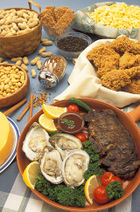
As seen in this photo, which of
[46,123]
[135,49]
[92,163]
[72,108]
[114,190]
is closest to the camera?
[114,190]

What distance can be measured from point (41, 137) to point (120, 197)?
2.51 feet

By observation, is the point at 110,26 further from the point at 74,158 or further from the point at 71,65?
the point at 74,158

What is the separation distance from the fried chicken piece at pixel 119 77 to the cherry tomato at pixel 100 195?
3.49 ft

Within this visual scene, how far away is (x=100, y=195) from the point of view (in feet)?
4.27

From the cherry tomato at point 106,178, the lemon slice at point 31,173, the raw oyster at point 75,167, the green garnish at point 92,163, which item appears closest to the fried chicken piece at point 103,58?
the green garnish at point 92,163

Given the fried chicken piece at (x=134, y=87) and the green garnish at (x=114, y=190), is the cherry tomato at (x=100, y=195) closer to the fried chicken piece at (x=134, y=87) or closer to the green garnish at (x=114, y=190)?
the green garnish at (x=114, y=190)

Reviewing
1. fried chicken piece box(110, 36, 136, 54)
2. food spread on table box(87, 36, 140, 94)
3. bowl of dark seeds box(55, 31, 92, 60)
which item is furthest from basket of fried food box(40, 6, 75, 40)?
fried chicken piece box(110, 36, 136, 54)

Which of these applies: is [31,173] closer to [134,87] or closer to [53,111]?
[53,111]

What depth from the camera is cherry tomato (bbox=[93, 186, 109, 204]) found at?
1298 millimetres

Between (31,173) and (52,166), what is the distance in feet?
0.53

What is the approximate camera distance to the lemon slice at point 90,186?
135cm

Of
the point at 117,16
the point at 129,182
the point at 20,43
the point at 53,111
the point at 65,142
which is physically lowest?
the point at 129,182

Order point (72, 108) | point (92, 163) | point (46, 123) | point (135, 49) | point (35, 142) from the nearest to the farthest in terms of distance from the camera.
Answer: point (92, 163) < point (35, 142) < point (46, 123) < point (72, 108) < point (135, 49)

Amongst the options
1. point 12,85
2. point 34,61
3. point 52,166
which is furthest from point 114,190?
point 34,61
